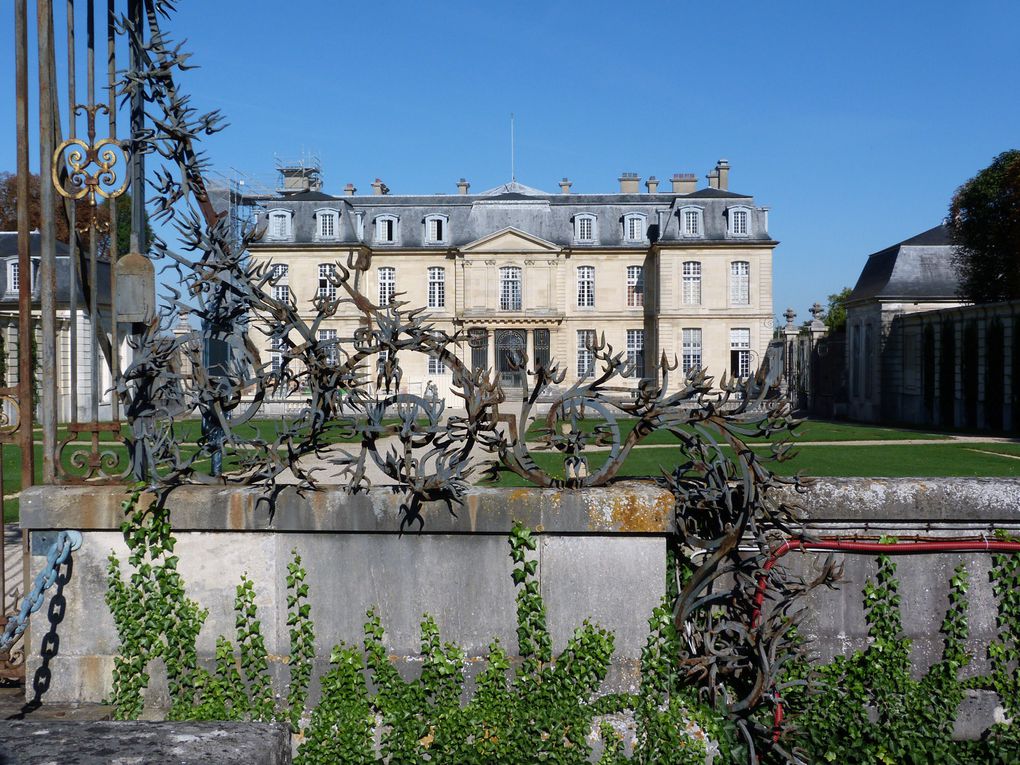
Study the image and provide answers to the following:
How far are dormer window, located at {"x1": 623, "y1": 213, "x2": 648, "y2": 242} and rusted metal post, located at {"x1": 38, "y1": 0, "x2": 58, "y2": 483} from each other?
39.0 meters

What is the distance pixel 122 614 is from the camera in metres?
3.48

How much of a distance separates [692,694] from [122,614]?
220 centimetres

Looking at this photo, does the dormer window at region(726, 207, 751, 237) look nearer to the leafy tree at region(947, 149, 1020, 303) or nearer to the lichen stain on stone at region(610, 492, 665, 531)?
the leafy tree at region(947, 149, 1020, 303)

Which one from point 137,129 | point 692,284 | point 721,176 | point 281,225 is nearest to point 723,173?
point 721,176

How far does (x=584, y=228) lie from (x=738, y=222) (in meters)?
6.87

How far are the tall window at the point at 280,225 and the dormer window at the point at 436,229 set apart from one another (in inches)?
242

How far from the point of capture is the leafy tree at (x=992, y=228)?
1102 inches

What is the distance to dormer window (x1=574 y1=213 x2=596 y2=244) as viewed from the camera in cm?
4212

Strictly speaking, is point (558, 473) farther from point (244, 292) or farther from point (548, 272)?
point (548, 272)

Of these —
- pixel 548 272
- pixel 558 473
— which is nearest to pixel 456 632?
pixel 558 473

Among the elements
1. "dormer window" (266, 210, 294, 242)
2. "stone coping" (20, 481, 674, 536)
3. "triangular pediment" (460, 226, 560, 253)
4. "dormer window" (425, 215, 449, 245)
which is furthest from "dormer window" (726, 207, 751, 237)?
"stone coping" (20, 481, 674, 536)

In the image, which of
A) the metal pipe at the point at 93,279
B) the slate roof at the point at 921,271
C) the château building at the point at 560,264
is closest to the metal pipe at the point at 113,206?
the metal pipe at the point at 93,279

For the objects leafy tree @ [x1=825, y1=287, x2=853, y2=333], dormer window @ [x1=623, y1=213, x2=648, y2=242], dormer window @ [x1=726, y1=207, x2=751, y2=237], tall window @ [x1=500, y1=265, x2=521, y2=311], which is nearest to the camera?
dormer window @ [x1=726, y1=207, x2=751, y2=237]

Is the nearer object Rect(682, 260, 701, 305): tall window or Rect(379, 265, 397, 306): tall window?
Rect(682, 260, 701, 305): tall window
